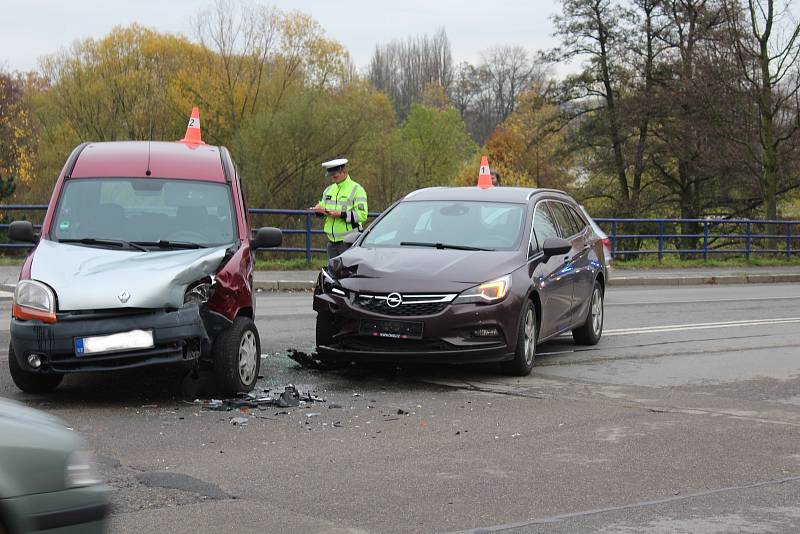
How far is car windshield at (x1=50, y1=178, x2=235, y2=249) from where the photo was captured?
29.5 ft

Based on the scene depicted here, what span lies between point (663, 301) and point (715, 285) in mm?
8201

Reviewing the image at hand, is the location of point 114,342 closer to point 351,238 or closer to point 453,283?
point 453,283

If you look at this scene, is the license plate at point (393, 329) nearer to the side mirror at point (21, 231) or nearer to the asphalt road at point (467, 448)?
the asphalt road at point (467, 448)

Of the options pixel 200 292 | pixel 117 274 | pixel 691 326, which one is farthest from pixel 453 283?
pixel 691 326

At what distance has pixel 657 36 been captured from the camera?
45438 mm

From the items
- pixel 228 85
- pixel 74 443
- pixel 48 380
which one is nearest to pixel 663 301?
pixel 48 380

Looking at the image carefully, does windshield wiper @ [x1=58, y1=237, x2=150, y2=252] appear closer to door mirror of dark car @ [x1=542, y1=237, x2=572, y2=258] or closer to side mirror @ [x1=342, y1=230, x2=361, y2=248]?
side mirror @ [x1=342, y1=230, x2=361, y2=248]

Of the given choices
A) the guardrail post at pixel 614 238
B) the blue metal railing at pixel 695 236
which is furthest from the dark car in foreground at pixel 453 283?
the guardrail post at pixel 614 238

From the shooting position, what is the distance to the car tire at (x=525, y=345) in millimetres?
9773

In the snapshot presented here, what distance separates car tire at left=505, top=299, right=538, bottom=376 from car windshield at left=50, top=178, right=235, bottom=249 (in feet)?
8.60

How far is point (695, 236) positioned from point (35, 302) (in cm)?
2747

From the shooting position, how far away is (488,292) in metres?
9.52

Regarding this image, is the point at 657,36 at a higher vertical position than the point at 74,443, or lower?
higher

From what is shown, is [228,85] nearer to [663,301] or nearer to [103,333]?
[663,301]
